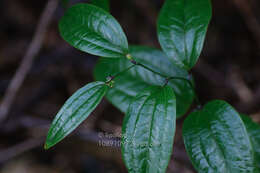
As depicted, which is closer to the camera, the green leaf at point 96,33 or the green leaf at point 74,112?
the green leaf at point 74,112

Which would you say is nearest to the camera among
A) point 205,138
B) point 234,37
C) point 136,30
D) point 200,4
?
point 205,138

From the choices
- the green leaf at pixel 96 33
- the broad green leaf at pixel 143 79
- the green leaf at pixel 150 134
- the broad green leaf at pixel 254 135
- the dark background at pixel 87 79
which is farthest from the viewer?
the dark background at pixel 87 79

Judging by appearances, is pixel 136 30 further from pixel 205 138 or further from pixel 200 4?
pixel 205 138

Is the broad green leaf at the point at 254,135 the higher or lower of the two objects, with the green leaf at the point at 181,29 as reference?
lower

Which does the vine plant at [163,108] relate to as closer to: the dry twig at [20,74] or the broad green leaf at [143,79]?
the broad green leaf at [143,79]

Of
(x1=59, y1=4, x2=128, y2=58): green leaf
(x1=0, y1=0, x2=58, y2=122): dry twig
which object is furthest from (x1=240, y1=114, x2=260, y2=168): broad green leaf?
(x1=0, y1=0, x2=58, y2=122): dry twig

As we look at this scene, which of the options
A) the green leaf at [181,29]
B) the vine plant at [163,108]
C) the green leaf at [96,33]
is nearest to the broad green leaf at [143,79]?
the vine plant at [163,108]

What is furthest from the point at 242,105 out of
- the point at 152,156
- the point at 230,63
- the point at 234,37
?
the point at 152,156
